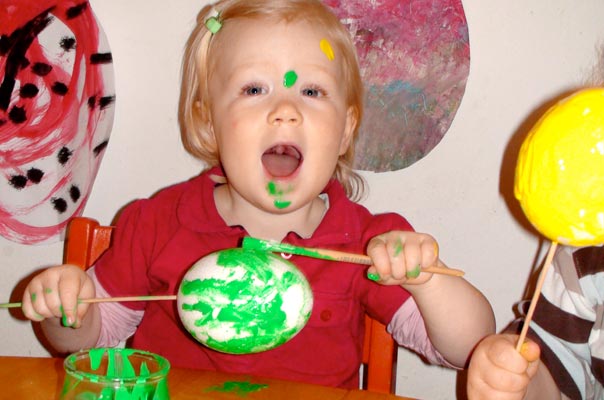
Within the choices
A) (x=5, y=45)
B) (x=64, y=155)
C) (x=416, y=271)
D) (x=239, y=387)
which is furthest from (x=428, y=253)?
(x=5, y=45)

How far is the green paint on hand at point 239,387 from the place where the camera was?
775 mm

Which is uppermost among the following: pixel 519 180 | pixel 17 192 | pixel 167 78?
pixel 167 78

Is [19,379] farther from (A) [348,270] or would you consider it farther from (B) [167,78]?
(B) [167,78]

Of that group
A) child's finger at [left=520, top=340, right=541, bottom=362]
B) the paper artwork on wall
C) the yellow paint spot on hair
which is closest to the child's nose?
the yellow paint spot on hair

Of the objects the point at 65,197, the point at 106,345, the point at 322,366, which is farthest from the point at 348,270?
the point at 65,197

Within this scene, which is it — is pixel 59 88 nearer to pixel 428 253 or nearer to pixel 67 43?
pixel 67 43

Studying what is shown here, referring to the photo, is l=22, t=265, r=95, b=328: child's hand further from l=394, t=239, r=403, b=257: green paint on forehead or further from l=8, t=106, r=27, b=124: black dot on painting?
l=8, t=106, r=27, b=124: black dot on painting

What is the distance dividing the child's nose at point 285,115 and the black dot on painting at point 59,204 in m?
0.65

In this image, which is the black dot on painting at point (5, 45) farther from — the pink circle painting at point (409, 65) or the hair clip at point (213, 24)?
the pink circle painting at point (409, 65)

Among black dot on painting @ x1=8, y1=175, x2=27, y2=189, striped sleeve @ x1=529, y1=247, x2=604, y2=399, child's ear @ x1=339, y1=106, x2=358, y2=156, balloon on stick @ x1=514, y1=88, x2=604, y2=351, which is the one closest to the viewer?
balloon on stick @ x1=514, y1=88, x2=604, y2=351

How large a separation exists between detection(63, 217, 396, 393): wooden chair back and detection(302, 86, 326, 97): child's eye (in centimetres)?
36

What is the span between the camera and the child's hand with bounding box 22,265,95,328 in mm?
846

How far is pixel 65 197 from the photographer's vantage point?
4.78ft

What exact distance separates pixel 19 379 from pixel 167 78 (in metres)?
0.81
